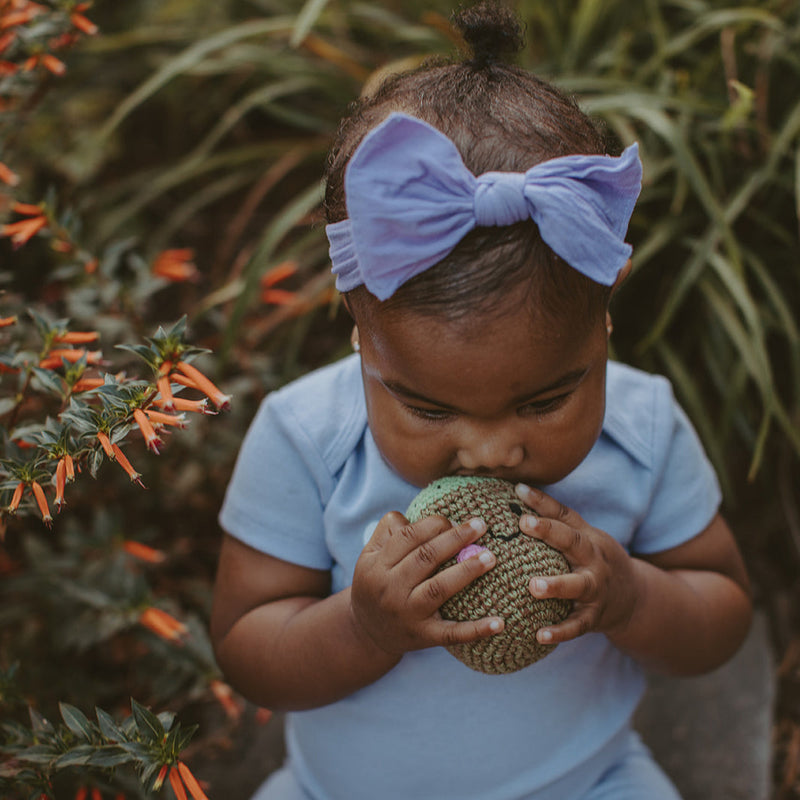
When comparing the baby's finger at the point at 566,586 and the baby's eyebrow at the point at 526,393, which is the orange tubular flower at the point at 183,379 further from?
the baby's finger at the point at 566,586

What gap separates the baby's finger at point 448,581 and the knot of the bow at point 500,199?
1.28 feet

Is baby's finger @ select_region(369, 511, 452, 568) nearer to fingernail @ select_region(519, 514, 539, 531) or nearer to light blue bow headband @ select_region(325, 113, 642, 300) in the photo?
fingernail @ select_region(519, 514, 539, 531)

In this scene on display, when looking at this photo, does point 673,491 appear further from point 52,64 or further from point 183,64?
point 183,64

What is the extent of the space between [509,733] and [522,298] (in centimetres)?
73

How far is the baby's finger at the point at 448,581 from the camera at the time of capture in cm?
101

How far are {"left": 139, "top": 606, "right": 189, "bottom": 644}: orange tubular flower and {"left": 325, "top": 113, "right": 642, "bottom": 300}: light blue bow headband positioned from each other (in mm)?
800

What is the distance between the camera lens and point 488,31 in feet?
3.55

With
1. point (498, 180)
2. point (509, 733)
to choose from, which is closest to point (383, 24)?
point (498, 180)

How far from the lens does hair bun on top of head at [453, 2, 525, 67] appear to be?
1.08 m

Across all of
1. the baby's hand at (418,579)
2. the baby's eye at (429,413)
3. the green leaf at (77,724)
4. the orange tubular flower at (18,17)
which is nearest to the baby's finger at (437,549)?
the baby's hand at (418,579)

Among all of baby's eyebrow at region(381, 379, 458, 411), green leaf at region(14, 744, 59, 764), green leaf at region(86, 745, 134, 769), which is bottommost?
green leaf at region(14, 744, 59, 764)

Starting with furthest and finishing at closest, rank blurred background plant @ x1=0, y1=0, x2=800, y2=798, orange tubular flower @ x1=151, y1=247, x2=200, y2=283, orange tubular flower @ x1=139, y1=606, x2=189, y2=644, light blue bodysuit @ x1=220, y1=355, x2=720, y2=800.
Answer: orange tubular flower @ x1=151, y1=247, x2=200, y2=283 → blurred background plant @ x1=0, y1=0, x2=800, y2=798 → orange tubular flower @ x1=139, y1=606, x2=189, y2=644 → light blue bodysuit @ x1=220, y1=355, x2=720, y2=800

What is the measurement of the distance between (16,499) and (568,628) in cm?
69

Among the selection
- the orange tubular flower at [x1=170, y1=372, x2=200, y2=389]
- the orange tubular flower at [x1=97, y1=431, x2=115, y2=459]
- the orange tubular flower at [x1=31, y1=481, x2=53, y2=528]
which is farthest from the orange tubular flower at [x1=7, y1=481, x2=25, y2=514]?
the orange tubular flower at [x1=170, y1=372, x2=200, y2=389]
